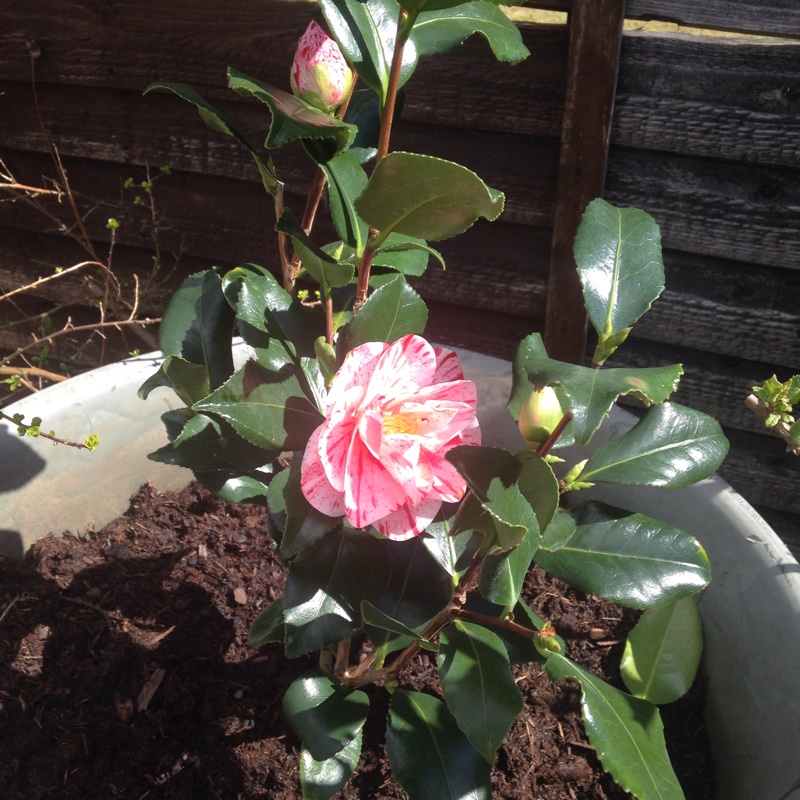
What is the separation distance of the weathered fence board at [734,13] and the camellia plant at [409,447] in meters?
0.80

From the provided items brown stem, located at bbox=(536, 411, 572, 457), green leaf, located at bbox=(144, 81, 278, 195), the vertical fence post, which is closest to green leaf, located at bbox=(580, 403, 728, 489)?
brown stem, located at bbox=(536, 411, 572, 457)

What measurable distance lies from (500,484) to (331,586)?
0.22 metres

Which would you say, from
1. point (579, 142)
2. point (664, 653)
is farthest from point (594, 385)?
point (579, 142)

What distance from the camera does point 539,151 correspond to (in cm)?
161

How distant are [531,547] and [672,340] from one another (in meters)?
1.24

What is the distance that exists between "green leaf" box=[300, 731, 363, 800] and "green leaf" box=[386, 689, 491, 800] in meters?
0.06

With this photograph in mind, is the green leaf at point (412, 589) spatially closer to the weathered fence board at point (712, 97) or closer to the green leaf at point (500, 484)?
the green leaf at point (500, 484)

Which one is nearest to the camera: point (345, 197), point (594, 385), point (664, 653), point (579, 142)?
point (594, 385)

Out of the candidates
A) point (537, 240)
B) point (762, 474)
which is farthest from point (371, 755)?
point (762, 474)

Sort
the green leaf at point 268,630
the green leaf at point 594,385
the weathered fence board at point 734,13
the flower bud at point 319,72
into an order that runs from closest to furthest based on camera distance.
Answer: the green leaf at point 594,385 → the flower bud at point 319,72 → the green leaf at point 268,630 → the weathered fence board at point 734,13

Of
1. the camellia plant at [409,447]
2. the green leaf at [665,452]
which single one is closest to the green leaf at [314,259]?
the camellia plant at [409,447]

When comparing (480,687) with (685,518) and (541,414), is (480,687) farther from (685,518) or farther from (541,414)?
(685,518)

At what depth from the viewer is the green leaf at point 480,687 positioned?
0.68 metres

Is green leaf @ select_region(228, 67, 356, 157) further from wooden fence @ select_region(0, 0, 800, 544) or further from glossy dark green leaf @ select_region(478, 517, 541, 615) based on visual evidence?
wooden fence @ select_region(0, 0, 800, 544)
